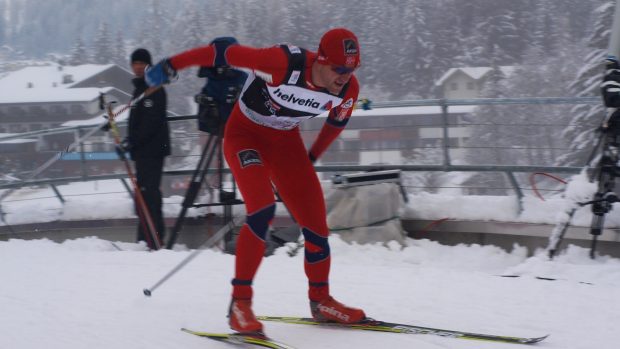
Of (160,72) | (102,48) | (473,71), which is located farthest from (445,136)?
(102,48)

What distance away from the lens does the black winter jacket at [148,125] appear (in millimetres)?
6254

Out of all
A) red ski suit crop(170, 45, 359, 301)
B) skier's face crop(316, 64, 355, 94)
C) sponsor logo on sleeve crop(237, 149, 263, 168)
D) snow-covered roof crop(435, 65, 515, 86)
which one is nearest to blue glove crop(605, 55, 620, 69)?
red ski suit crop(170, 45, 359, 301)

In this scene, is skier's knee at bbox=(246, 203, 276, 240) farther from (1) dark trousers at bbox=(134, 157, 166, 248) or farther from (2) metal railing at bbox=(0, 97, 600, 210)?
(1) dark trousers at bbox=(134, 157, 166, 248)

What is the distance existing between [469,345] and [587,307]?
1.22 m

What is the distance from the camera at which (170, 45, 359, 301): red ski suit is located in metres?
3.44

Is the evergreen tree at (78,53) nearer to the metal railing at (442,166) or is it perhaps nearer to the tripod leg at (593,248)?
the metal railing at (442,166)

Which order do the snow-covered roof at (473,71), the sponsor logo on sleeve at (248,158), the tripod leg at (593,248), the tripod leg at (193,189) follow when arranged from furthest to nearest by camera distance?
the snow-covered roof at (473,71), the tripod leg at (193,189), the tripod leg at (593,248), the sponsor logo on sleeve at (248,158)

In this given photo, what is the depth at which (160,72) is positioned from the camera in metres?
3.62

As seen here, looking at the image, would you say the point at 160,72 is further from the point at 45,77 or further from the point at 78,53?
the point at 78,53

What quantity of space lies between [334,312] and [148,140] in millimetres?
3468

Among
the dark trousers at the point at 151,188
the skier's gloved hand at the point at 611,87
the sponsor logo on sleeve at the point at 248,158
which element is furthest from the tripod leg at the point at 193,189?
the skier's gloved hand at the point at 611,87

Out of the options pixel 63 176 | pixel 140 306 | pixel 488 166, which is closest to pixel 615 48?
pixel 488 166

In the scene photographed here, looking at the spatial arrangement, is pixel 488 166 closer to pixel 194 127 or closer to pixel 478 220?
pixel 478 220

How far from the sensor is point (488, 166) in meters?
6.67
